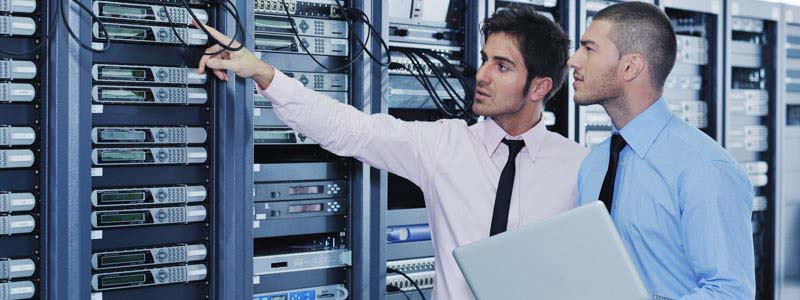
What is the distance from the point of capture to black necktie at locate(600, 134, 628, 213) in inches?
78.2

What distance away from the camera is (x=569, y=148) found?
97.6 inches

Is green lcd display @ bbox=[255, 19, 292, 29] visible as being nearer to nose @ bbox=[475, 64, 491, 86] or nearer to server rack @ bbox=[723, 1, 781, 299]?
nose @ bbox=[475, 64, 491, 86]

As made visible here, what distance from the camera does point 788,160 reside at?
4.27m

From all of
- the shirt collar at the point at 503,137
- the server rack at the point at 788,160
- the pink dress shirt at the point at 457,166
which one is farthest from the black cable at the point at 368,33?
the server rack at the point at 788,160

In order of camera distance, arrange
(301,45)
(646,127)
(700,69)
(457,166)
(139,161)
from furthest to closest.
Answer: (700,69) → (301,45) → (457,166) → (139,161) → (646,127)

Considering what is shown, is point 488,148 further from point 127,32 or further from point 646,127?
point 127,32

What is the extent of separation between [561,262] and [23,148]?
4.15 feet

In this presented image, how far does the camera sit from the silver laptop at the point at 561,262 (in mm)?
1611

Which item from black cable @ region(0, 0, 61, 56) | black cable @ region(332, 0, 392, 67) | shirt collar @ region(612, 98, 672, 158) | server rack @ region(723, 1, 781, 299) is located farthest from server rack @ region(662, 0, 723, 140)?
black cable @ region(0, 0, 61, 56)

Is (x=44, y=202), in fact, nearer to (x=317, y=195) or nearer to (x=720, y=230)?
(x=317, y=195)

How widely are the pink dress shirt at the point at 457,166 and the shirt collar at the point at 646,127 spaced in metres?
0.44

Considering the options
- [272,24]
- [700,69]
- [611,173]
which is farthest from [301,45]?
[700,69]

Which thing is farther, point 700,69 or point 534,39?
point 700,69

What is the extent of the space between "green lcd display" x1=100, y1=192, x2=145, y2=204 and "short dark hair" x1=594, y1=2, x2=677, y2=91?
1174 millimetres
